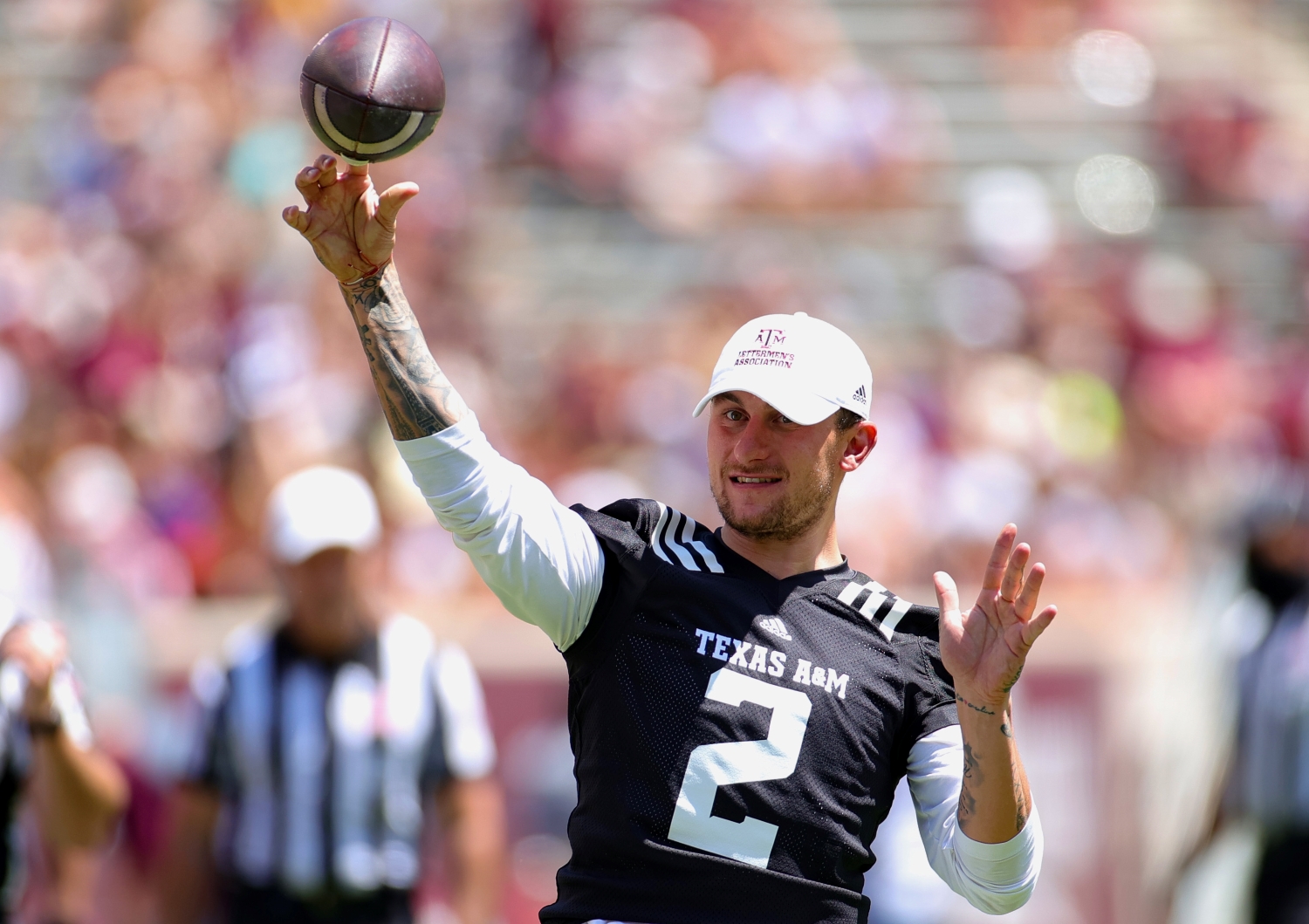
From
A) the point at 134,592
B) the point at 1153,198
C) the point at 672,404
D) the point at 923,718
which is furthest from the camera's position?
the point at 1153,198

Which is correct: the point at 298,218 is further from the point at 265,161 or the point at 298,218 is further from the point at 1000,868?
the point at 265,161

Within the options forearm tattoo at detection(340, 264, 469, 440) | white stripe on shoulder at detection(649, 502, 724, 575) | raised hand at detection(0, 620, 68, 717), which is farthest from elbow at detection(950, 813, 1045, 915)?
raised hand at detection(0, 620, 68, 717)

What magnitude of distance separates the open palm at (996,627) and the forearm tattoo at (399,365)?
0.96m

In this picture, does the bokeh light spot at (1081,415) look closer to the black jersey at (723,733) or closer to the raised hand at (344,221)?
the black jersey at (723,733)

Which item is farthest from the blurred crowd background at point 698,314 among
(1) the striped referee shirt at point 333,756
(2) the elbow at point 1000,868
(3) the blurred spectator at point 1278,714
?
(2) the elbow at point 1000,868

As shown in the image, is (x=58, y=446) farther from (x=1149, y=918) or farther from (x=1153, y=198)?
(x=1153, y=198)

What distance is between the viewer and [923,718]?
3564 mm

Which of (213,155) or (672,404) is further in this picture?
(213,155)

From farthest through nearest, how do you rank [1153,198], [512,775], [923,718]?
[1153,198] → [512,775] → [923,718]

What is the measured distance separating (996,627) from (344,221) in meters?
1.39

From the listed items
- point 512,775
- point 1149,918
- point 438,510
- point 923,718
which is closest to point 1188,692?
point 1149,918

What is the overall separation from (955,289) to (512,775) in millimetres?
5747

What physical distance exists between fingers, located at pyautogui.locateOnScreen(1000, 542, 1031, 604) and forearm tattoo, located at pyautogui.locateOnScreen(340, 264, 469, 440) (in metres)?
1.04

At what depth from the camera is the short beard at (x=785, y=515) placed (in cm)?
353
